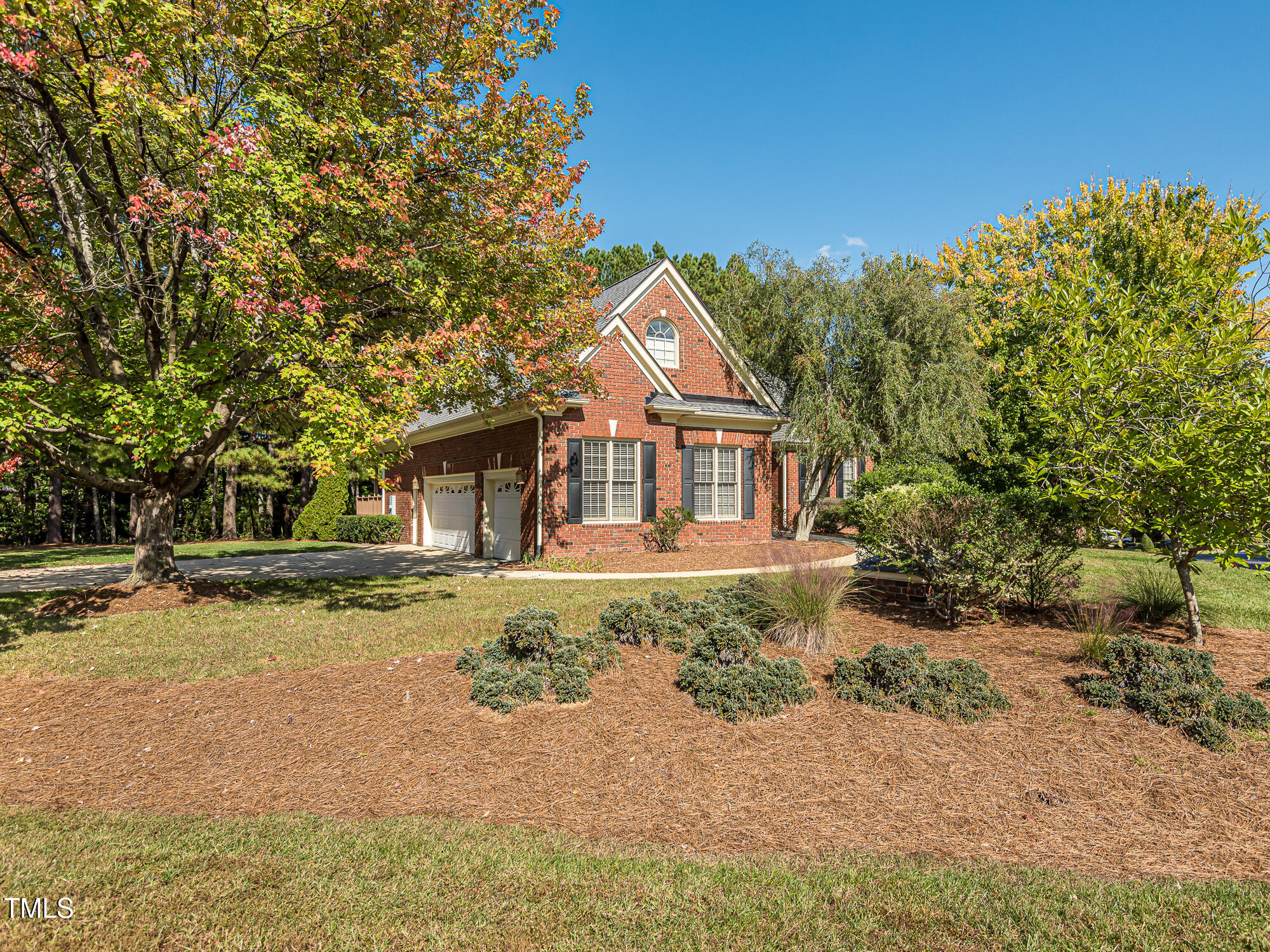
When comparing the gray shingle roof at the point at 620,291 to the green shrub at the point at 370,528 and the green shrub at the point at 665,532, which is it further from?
the green shrub at the point at 370,528

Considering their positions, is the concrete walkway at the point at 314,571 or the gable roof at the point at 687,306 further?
the gable roof at the point at 687,306

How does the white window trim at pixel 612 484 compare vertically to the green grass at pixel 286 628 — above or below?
above

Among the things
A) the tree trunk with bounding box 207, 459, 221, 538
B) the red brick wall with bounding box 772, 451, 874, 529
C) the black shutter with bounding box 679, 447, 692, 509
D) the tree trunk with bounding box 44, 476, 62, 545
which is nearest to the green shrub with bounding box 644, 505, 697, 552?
the black shutter with bounding box 679, 447, 692, 509

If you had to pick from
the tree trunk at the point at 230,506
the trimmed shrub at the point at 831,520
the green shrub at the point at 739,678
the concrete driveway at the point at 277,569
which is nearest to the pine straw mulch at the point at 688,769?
the green shrub at the point at 739,678

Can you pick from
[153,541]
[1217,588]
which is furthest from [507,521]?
[1217,588]

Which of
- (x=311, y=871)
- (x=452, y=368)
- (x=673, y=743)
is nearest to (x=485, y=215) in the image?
(x=452, y=368)

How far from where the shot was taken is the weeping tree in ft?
59.5

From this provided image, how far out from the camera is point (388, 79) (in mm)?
10117

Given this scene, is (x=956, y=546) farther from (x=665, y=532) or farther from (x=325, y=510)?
(x=325, y=510)

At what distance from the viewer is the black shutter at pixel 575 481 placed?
51.5 ft

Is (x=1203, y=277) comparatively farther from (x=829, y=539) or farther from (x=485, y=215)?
(x=829, y=539)

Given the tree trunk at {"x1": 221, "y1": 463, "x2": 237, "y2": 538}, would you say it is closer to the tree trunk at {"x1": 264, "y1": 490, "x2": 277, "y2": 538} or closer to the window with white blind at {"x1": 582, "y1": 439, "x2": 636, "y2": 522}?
the tree trunk at {"x1": 264, "y1": 490, "x2": 277, "y2": 538}

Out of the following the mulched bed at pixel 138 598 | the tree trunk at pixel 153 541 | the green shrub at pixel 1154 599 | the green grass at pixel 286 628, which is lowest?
the green grass at pixel 286 628

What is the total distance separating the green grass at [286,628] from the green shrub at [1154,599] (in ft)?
18.9
